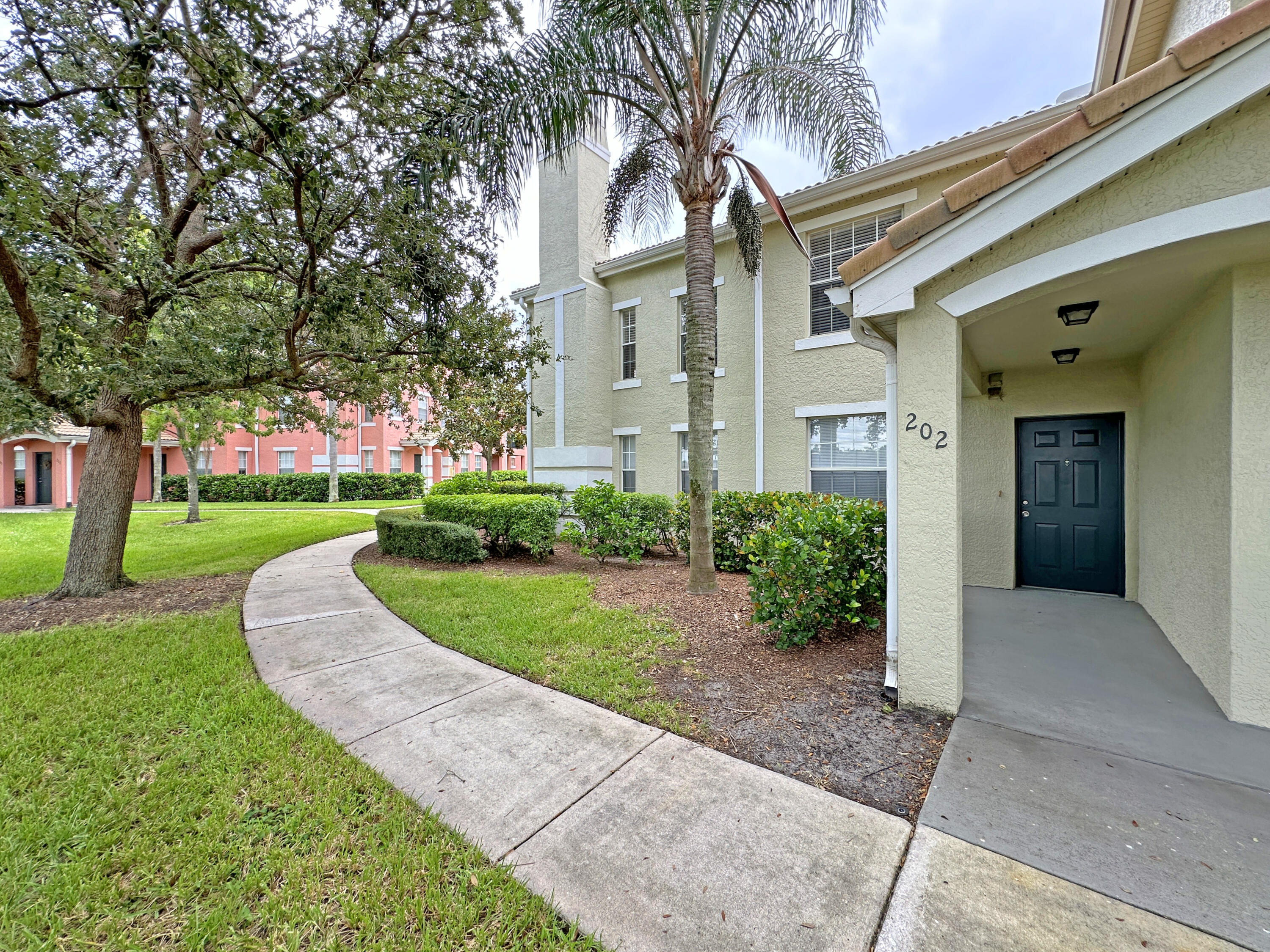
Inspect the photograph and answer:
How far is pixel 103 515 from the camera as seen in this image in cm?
689

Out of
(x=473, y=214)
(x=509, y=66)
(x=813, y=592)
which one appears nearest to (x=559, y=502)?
(x=473, y=214)

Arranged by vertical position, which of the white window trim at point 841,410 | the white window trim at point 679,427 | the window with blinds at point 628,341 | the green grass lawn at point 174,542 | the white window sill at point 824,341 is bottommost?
the green grass lawn at point 174,542

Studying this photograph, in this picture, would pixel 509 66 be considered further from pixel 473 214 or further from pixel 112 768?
pixel 112 768

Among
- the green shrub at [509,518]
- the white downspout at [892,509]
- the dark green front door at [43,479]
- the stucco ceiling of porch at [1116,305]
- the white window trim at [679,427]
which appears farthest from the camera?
the dark green front door at [43,479]

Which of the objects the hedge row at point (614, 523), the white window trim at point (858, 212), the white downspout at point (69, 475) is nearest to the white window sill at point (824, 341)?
the white window trim at point (858, 212)

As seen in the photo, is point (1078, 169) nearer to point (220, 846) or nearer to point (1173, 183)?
point (1173, 183)

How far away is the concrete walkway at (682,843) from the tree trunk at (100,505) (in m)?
5.42

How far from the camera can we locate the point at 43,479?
24.1m

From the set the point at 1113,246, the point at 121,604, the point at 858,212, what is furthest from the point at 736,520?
the point at 121,604

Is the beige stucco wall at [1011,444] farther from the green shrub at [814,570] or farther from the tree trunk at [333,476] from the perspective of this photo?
the tree trunk at [333,476]

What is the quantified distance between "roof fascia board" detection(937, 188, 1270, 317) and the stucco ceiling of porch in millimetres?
81

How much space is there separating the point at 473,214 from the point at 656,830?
6832mm

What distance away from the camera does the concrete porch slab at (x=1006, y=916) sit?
1876 mm

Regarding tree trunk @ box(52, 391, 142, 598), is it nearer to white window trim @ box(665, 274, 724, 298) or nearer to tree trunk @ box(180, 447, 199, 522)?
white window trim @ box(665, 274, 724, 298)
